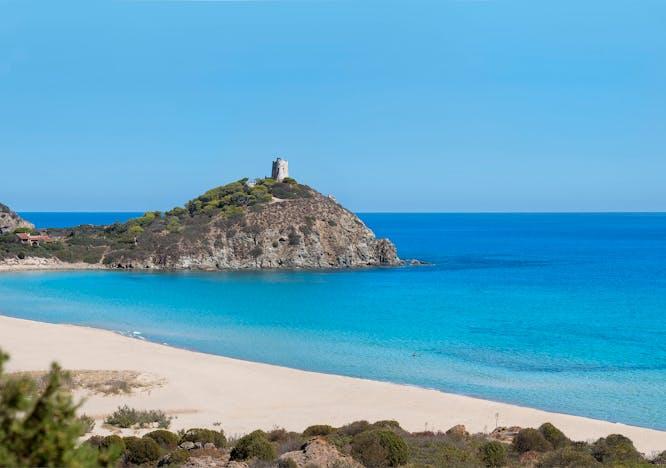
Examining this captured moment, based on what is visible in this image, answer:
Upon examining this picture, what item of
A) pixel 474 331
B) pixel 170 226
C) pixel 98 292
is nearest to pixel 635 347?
pixel 474 331

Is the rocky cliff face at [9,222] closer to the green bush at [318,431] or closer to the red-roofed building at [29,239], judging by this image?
the red-roofed building at [29,239]

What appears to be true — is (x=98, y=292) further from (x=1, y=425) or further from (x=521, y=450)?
(x=1, y=425)

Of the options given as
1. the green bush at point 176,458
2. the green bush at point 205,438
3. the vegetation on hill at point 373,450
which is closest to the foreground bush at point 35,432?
the vegetation on hill at point 373,450

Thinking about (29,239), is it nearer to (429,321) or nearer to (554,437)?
(429,321)

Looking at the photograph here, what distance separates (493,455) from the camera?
1556cm

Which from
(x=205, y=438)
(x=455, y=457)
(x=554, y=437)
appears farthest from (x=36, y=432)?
(x=554, y=437)

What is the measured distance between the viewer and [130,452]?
50.7ft

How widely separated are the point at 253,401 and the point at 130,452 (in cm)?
1014

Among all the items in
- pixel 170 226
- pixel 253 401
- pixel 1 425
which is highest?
pixel 170 226

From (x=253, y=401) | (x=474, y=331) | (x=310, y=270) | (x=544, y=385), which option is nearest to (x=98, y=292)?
(x=310, y=270)

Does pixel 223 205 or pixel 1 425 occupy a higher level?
pixel 223 205

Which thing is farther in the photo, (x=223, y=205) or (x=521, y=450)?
(x=223, y=205)

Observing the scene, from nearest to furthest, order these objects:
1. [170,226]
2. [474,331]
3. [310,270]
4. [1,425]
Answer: [1,425] < [474,331] < [310,270] < [170,226]

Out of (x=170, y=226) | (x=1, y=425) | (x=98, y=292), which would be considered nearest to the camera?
(x=1, y=425)
